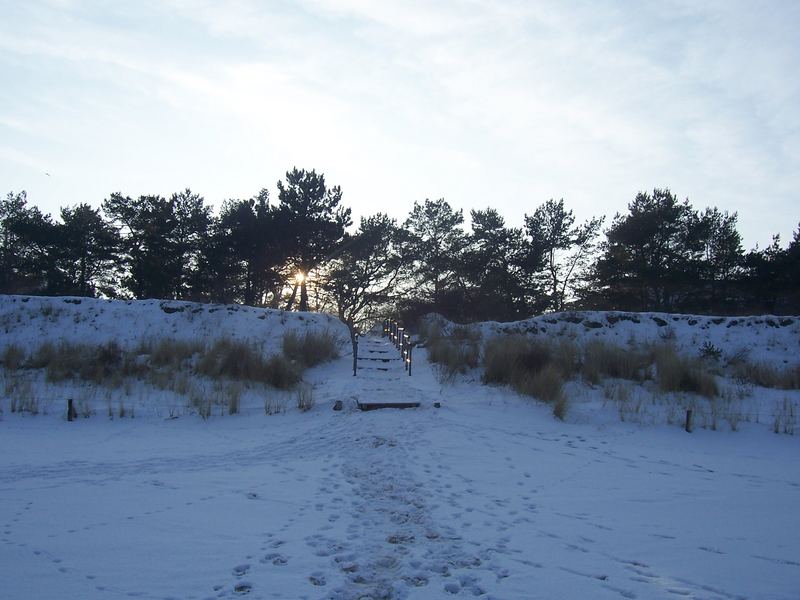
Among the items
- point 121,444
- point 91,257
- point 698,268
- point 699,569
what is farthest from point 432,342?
point 91,257

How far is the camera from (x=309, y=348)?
15.7 meters

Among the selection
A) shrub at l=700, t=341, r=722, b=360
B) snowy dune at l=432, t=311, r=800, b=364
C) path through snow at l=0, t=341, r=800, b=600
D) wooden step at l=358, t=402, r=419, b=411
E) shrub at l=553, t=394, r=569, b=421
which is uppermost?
snowy dune at l=432, t=311, r=800, b=364

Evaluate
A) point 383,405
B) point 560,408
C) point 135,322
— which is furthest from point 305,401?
point 135,322

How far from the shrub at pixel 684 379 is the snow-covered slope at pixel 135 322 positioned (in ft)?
34.1

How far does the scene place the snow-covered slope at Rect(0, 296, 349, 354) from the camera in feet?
53.4

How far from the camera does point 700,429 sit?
387 inches

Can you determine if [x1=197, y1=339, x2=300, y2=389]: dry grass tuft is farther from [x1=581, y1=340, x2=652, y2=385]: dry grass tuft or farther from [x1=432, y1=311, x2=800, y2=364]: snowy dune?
[x1=581, y1=340, x2=652, y2=385]: dry grass tuft

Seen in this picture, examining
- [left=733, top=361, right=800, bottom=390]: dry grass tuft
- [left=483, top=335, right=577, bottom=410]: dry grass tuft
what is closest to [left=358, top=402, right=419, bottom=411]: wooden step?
[left=483, top=335, right=577, bottom=410]: dry grass tuft

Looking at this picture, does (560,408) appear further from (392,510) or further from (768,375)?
(768,375)

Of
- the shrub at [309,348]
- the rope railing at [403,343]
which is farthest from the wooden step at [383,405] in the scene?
the shrub at [309,348]

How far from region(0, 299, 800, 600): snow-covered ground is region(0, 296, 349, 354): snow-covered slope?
6961mm

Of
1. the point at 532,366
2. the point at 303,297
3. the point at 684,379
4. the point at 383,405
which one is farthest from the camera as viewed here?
the point at 303,297

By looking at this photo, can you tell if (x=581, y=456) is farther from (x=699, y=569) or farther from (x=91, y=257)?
(x=91, y=257)

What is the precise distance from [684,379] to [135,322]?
1649 cm
